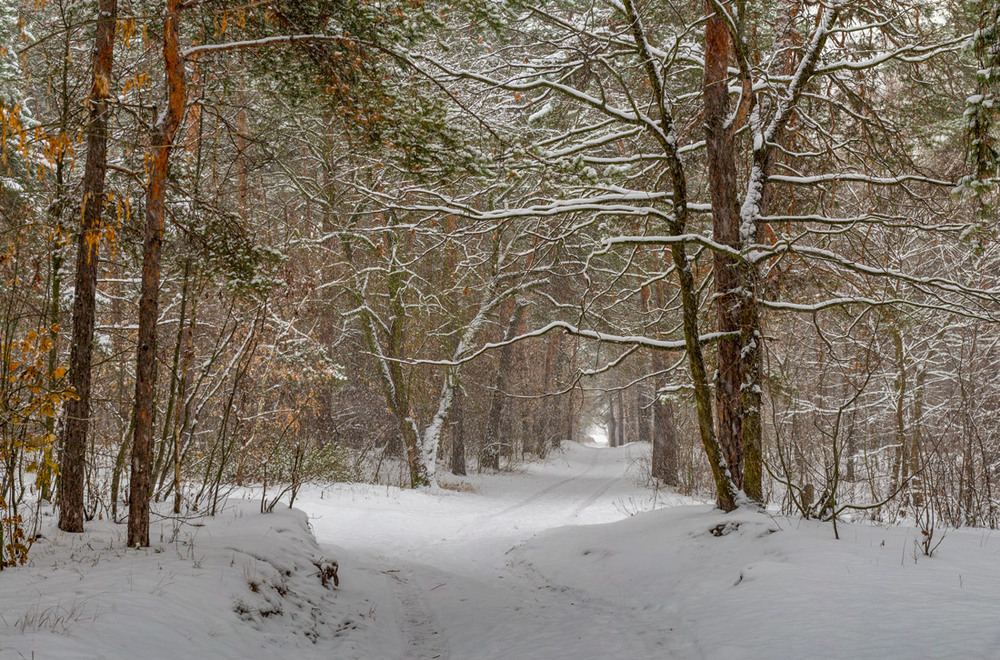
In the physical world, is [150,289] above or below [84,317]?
above

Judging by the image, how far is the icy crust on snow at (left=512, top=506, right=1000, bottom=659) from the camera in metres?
3.64

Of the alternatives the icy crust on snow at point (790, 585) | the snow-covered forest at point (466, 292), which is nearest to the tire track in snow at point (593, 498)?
the snow-covered forest at point (466, 292)

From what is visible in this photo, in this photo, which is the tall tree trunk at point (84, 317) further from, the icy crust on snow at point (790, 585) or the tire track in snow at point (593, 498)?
the tire track in snow at point (593, 498)

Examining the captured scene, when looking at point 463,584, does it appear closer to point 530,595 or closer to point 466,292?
point 530,595

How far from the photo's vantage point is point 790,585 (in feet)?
15.6

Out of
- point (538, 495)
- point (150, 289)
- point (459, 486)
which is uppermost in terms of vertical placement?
point (150, 289)

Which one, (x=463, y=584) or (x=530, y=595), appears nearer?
(x=530, y=595)

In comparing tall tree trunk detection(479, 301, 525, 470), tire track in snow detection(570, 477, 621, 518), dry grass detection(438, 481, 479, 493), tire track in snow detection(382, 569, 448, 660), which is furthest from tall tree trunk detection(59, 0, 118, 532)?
tall tree trunk detection(479, 301, 525, 470)

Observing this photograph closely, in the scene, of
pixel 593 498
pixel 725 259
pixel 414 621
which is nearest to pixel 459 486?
pixel 593 498

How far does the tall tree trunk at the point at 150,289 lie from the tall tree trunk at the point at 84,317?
43 cm

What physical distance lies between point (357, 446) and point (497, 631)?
64.2ft

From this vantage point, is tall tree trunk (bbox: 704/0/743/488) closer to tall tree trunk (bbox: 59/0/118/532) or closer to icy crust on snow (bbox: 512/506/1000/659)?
icy crust on snow (bbox: 512/506/1000/659)

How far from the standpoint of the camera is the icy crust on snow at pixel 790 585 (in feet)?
11.9

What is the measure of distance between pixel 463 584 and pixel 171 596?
3.64m
